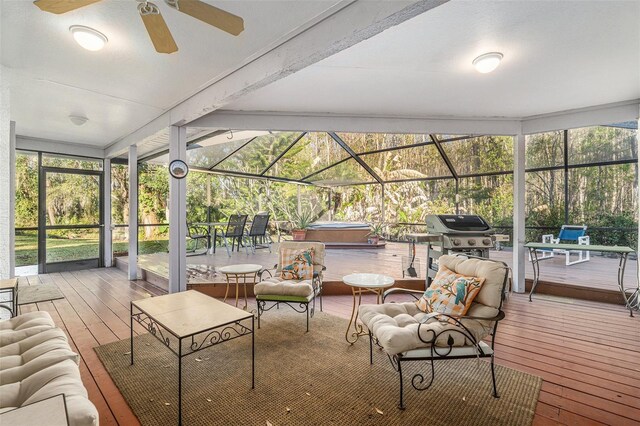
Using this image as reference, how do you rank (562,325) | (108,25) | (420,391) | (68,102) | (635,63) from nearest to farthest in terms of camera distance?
(420,391) < (108,25) < (635,63) < (562,325) < (68,102)

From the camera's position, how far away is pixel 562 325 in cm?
326

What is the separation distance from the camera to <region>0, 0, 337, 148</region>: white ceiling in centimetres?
209

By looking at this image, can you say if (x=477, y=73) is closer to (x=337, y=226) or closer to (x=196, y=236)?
(x=337, y=226)

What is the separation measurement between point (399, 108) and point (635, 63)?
91.0 inches

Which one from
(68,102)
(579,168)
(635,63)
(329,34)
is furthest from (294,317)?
(579,168)

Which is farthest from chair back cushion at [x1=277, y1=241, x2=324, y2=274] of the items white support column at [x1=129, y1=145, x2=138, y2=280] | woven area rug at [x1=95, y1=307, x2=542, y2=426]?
white support column at [x1=129, y1=145, x2=138, y2=280]

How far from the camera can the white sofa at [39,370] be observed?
3.97 feet

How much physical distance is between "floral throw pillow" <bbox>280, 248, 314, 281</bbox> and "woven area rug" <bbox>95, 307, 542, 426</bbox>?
85 centimetres

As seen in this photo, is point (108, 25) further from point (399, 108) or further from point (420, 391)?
point (420, 391)

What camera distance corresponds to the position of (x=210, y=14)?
171 cm

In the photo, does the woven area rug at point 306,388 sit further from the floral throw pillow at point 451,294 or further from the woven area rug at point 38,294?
the woven area rug at point 38,294

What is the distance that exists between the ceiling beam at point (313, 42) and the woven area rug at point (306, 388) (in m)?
2.45

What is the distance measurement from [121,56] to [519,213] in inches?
216

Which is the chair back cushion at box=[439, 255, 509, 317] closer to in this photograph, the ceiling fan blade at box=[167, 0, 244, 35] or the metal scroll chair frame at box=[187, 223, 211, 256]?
the ceiling fan blade at box=[167, 0, 244, 35]
